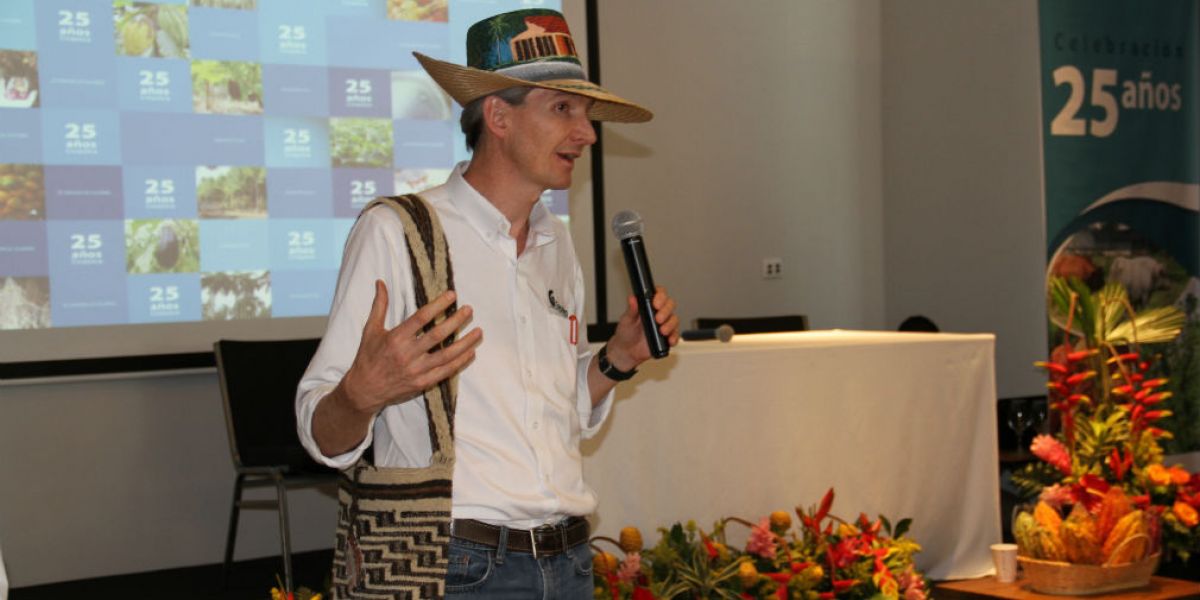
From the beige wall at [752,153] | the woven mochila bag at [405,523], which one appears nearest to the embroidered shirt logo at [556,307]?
the woven mochila bag at [405,523]

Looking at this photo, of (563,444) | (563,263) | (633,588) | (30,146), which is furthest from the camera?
(30,146)

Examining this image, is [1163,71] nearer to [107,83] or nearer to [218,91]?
[218,91]

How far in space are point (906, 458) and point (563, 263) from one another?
1469 mm

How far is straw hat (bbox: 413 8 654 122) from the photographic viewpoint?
1.85m

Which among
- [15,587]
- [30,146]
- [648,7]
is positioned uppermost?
[648,7]

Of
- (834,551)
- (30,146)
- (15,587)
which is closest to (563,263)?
(834,551)

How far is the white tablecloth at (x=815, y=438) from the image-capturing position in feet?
9.01

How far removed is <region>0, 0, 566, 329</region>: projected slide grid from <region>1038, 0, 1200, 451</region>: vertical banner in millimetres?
2641

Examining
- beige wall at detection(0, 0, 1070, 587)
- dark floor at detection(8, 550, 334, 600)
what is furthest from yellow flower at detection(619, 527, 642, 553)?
beige wall at detection(0, 0, 1070, 587)

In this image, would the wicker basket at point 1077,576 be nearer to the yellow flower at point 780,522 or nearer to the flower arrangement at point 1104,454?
the flower arrangement at point 1104,454

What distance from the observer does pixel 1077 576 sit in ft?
10.5

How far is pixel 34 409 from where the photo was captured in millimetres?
4957

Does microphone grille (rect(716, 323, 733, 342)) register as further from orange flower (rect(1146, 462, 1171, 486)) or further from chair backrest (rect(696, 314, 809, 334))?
chair backrest (rect(696, 314, 809, 334))

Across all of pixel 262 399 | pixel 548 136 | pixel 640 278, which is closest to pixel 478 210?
pixel 548 136
